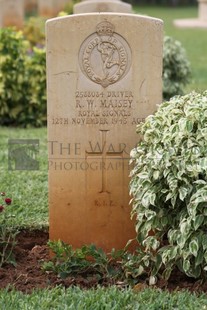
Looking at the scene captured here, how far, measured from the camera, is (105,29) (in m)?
4.87

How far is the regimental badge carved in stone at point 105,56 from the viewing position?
4.87m

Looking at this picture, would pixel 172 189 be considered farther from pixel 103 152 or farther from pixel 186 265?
pixel 103 152

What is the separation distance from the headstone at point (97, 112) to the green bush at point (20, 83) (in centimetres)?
490

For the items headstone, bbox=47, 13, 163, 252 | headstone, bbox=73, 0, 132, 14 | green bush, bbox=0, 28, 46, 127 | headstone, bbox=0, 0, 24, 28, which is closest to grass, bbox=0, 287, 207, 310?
headstone, bbox=47, 13, 163, 252

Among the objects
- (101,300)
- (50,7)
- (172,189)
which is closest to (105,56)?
(172,189)

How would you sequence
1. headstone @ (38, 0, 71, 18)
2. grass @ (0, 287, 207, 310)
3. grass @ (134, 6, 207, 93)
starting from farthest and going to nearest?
headstone @ (38, 0, 71, 18) < grass @ (134, 6, 207, 93) < grass @ (0, 287, 207, 310)

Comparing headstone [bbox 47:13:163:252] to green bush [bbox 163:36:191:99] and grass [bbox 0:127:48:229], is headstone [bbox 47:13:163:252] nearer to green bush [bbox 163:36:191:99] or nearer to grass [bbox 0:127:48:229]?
grass [bbox 0:127:48:229]

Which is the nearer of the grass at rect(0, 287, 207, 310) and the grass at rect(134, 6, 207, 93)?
the grass at rect(0, 287, 207, 310)

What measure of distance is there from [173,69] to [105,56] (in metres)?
6.07

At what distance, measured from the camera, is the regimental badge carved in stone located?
487cm

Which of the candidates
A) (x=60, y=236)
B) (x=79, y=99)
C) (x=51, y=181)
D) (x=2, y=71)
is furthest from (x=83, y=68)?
(x=2, y=71)

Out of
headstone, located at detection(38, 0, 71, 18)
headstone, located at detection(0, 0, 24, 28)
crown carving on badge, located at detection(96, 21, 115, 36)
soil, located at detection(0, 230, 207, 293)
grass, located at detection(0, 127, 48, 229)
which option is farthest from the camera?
headstone, located at detection(38, 0, 71, 18)

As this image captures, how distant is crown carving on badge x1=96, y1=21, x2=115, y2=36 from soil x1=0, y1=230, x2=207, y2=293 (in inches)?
58.0

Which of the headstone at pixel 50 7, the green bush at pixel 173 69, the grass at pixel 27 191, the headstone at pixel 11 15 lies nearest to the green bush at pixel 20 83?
the grass at pixel 27 191
